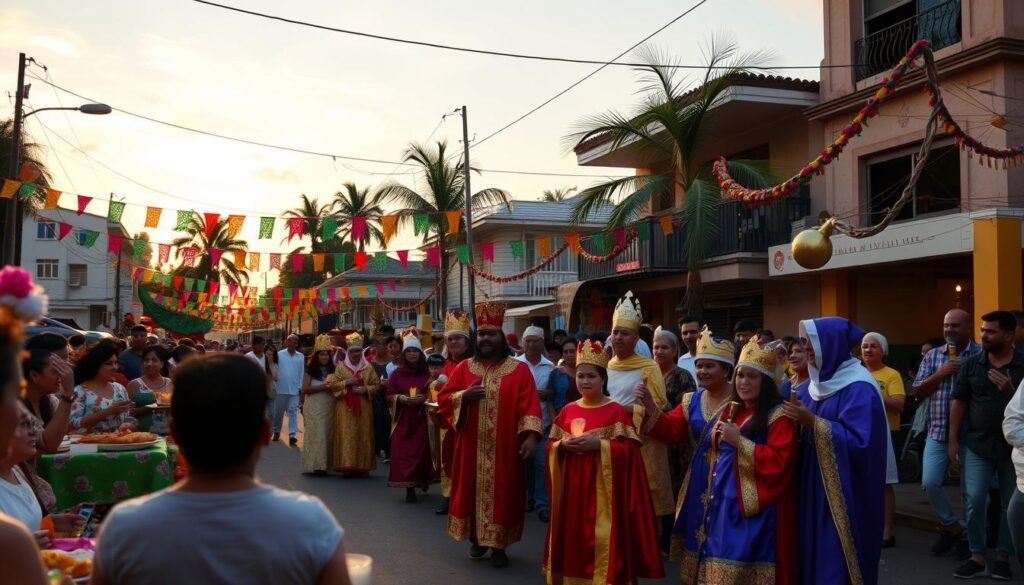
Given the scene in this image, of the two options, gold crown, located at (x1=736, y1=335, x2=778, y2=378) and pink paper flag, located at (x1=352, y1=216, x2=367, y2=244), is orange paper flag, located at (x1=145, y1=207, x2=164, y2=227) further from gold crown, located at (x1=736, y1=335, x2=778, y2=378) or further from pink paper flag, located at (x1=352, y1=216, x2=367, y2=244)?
gold crown, located at (x1=736, y1=335, x2=778, y2=378)

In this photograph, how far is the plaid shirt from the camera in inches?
315

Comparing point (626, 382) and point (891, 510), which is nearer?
point (626, 382)

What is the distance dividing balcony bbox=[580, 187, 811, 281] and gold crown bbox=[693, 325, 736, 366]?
1249 cm

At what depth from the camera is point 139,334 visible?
472 inches

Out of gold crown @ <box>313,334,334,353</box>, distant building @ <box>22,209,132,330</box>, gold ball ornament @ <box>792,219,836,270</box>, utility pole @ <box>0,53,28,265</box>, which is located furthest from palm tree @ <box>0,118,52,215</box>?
distant building @ <box>22,209,132,330</box>

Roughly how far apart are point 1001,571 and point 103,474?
6.49 m

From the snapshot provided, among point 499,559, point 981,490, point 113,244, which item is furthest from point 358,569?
point 113,244

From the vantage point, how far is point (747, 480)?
5.43 meters

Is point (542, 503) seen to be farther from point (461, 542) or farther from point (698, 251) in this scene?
point (698, 251)

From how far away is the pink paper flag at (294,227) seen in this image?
18484 millimetres

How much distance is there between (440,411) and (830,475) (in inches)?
152

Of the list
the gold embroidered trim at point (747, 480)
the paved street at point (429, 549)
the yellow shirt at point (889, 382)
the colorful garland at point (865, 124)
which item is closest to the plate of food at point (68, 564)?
the gold embroidered trim at point (747, 480)

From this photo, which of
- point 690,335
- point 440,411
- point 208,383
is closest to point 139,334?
point 440,411

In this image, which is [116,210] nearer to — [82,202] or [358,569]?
[82,202]
